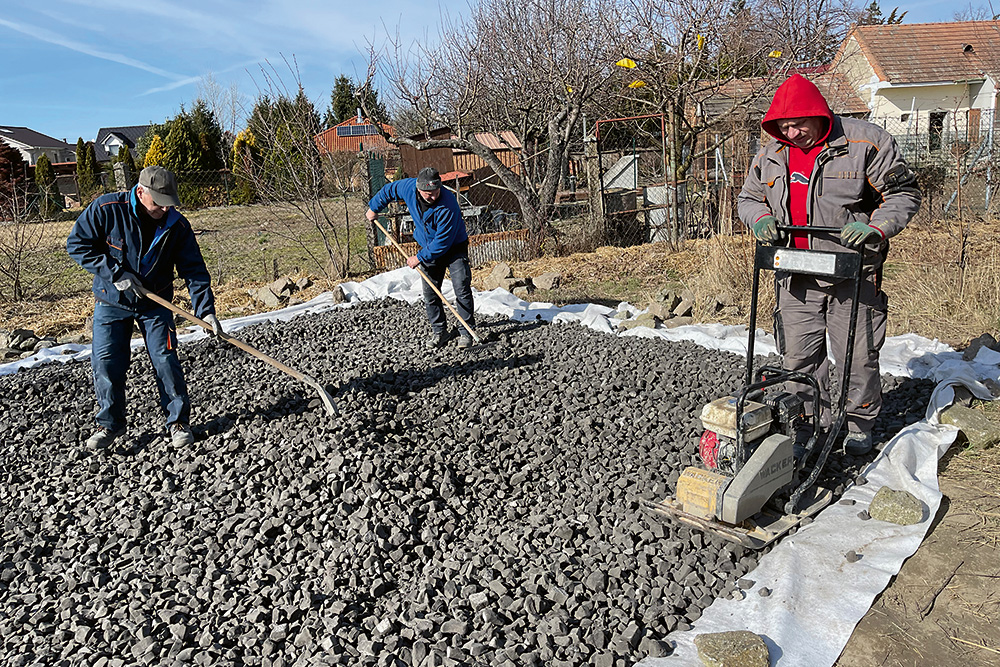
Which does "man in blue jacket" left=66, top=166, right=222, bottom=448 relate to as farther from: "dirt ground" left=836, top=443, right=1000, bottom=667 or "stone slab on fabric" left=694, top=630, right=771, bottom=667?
"dirt ground" left=836, top=443, right=1000, bottom=667

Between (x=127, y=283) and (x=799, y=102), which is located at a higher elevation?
(x=799, y=102)

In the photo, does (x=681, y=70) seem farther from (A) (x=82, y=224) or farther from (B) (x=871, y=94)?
(B) (x=871, y=94)

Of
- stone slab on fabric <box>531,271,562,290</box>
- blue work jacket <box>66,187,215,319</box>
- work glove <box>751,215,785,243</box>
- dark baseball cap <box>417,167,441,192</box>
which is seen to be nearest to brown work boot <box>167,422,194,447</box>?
blue work jacket <box>66,187,215,319</box>

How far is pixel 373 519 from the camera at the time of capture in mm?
3225

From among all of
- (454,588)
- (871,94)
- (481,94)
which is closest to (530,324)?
(454,588)

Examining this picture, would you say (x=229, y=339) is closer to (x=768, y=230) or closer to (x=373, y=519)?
(x=373, y=519)

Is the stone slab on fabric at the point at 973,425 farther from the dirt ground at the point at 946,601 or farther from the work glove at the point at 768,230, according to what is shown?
the work glove at the point at 768,230

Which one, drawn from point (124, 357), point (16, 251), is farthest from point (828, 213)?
point (16, 251)

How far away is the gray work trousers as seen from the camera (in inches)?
140

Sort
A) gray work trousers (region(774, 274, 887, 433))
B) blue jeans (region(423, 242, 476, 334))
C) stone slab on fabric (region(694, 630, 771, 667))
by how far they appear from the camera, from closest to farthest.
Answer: stone slab on fabric (region(694, 630, 771, 667)) → gray work trousers (region(774, 274, 887, 433)) → blue jeans (region(423, 242, 476, 334))

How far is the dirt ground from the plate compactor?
1.54 ft

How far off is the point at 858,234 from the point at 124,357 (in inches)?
155

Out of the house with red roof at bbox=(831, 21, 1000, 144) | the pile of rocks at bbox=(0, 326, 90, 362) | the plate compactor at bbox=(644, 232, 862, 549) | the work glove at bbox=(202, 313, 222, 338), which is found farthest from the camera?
the house with red roof at bbox=(831, 21, 1000, 144)

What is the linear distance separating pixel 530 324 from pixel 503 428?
7.68 ft
